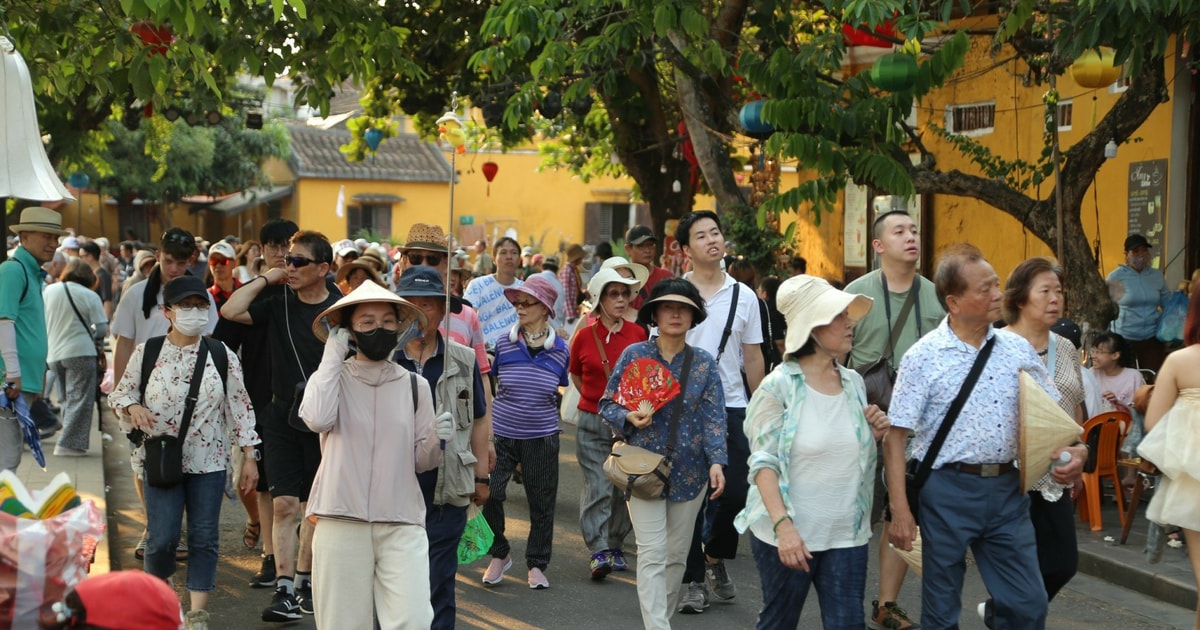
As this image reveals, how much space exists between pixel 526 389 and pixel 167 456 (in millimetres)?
2473

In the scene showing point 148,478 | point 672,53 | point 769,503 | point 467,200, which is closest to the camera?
point 769,503

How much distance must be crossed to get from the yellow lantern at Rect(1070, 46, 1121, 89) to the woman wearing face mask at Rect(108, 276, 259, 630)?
22.3ft

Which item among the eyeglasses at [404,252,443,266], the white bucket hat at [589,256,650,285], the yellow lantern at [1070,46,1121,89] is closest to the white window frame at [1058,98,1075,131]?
the yellow lantern at [1070,46,1121,89]

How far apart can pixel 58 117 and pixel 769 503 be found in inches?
649

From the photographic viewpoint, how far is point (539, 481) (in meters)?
8.20

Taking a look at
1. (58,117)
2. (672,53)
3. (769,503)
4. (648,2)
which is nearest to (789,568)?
(769,503)

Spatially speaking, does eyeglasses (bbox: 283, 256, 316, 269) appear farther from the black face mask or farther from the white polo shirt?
the white polo shirt

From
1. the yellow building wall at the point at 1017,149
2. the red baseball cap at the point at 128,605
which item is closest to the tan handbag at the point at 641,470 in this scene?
the red baseball cap at the point at 128,605

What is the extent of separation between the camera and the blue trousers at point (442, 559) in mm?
5938

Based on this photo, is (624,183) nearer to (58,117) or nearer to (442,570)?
(58,117)

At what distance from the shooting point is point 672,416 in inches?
259

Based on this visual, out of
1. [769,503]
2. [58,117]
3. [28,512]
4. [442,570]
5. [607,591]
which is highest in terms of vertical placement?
[58,117]

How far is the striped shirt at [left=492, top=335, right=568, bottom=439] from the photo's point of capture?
8.27 meters

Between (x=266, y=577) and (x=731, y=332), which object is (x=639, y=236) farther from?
(x=266, y=577)
